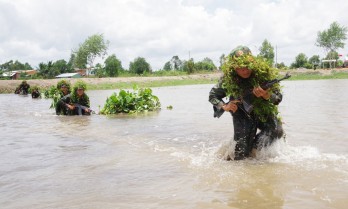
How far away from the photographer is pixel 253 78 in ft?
17.6

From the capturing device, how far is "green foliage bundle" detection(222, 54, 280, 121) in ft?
17.1

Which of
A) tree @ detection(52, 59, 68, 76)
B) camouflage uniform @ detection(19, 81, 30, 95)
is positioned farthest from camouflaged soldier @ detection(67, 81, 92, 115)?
tree @ detection(52, 59, 68, 76)

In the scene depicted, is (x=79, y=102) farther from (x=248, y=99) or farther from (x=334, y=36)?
(x=334, y=36)

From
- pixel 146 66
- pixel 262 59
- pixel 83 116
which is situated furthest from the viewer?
pixel 146 66

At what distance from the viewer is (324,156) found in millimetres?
5621

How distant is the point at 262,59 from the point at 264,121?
0.86 metres

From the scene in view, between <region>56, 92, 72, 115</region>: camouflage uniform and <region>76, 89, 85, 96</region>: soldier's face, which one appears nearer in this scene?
<region>76, 89, 85, 96</region>: soldier's face

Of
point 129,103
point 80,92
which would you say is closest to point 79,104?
point 80,92

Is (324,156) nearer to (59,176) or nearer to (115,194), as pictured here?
(115,194)

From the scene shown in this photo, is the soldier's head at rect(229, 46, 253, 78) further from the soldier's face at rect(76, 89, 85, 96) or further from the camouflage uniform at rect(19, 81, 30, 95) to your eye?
the camouflage uniform at rect(19, 81, 30, 95)

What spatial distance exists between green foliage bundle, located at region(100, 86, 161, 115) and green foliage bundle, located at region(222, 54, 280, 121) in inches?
366

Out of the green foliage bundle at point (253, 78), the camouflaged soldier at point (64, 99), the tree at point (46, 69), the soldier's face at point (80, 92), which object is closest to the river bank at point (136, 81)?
the camouflaged soldier at point (64, 99)

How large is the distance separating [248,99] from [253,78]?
0.30m

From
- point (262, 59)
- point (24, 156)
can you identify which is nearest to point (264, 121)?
point (262, 59)
